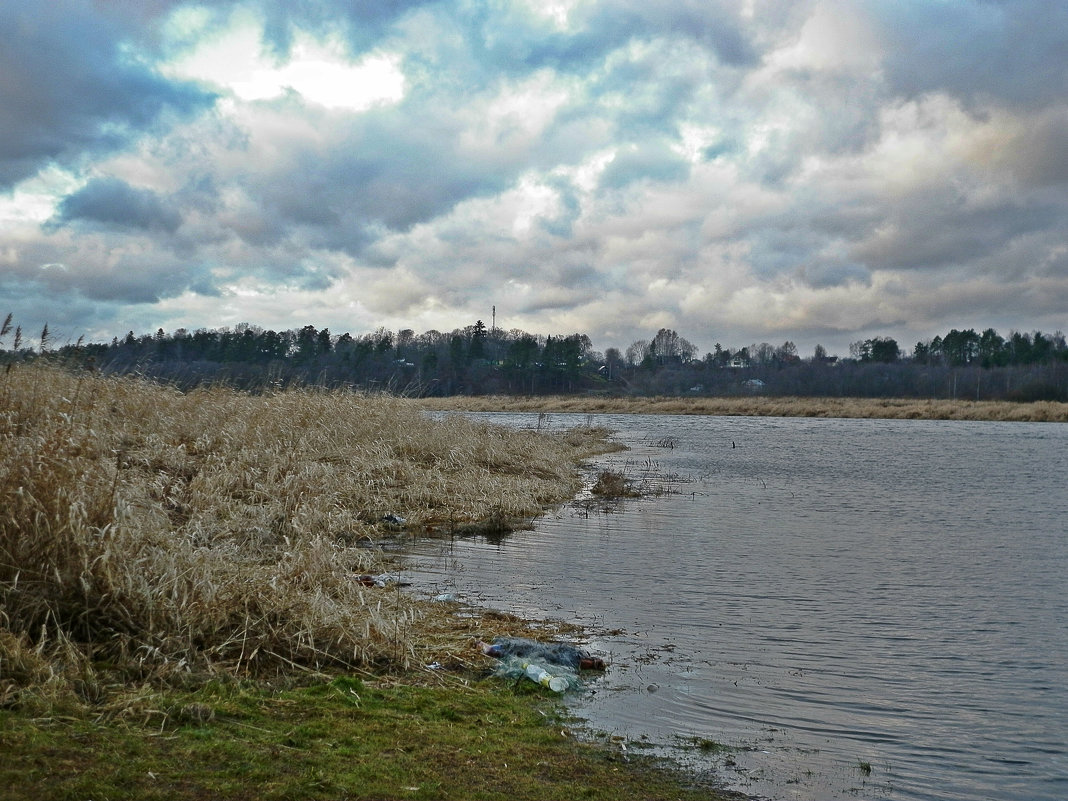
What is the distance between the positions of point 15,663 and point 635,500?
53.6 feet

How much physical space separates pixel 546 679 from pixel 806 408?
74969 millimetres

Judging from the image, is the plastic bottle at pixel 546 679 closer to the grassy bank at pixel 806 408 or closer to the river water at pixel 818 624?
the river water at pixel 818 624

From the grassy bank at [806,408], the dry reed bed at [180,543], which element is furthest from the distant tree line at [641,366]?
the dry reed bed at [180,543]

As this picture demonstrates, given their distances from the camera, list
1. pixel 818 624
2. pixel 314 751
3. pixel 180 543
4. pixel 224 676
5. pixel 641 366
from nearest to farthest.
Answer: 1. pixel 314 751
2. pixel 224 676
3. pixel 180 543
4. pixel 818 624
5. pixel 641 366

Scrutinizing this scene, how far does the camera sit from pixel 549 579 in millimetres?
11281

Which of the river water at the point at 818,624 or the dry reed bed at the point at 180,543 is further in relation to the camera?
the river water at the point at 818,624

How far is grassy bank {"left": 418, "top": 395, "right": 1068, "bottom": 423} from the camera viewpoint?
68.9m

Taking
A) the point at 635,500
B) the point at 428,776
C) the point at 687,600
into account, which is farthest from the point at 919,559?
the point at 428,776

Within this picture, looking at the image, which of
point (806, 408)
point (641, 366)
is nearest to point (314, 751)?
point (806, 408)

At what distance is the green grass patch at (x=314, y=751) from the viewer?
4.10m

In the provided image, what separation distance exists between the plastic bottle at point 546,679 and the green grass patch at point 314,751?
0.60 meters

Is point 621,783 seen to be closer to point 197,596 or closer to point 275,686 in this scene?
point 275,686

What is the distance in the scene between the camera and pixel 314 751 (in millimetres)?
4734

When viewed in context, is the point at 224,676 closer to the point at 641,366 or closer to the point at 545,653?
the point at 545,653
